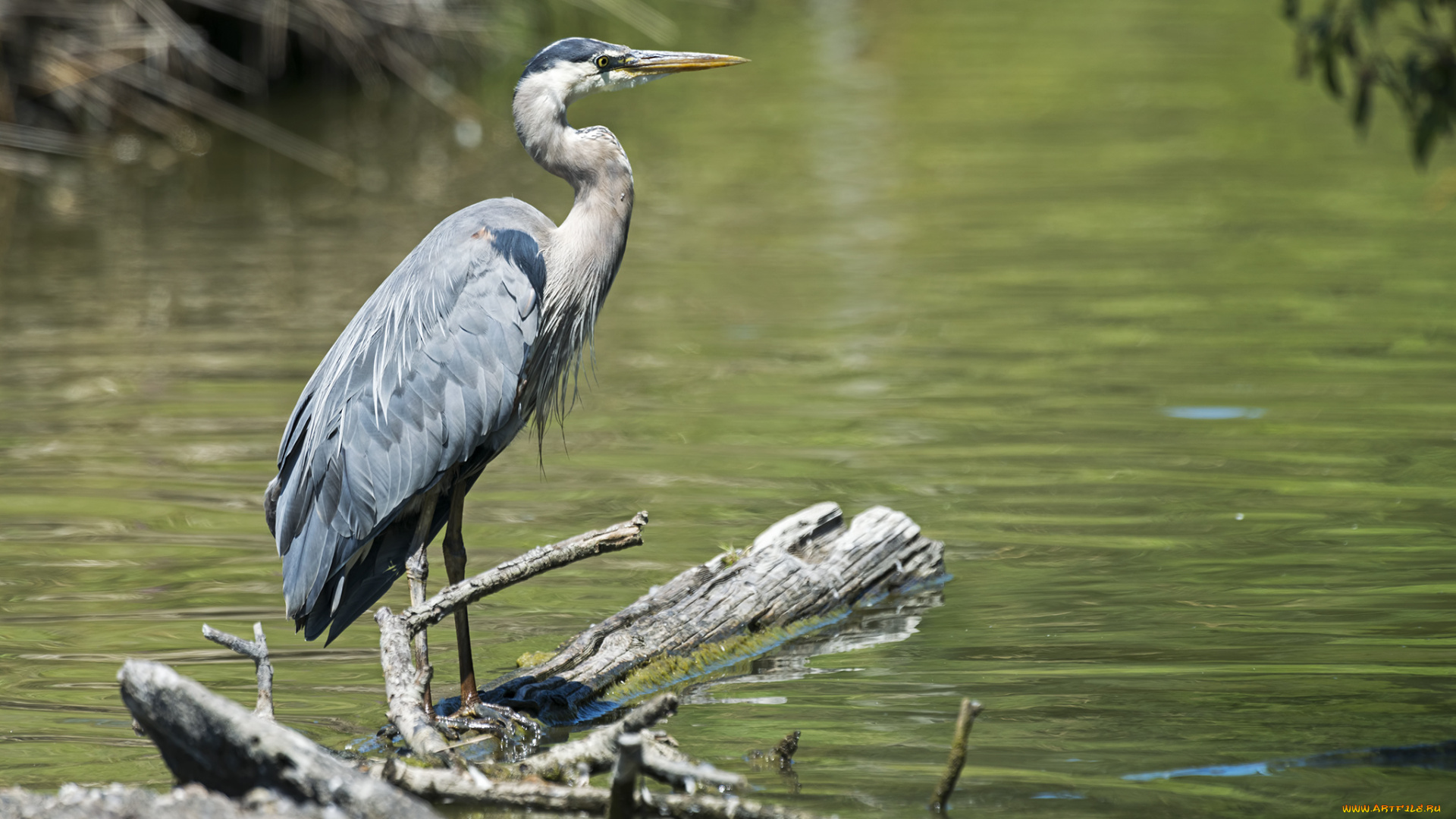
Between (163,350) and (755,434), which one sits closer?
(755,434)

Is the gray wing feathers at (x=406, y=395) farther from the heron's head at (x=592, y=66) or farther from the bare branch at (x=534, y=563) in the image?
the bare branch at (x=534, y=563)

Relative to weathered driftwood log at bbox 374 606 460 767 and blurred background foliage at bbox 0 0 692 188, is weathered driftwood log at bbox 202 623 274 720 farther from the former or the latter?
blurred background foliage at bbox 0 0 692 188

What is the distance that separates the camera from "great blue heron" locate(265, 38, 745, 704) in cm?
506

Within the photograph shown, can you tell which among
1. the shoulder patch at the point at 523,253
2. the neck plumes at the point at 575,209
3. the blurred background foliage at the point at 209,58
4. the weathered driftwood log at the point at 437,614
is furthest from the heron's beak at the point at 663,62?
the blurred background foliage at the point at 209,58

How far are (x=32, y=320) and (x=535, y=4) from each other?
31.6ft

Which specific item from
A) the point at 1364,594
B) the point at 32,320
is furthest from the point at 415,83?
the point at 1364,594

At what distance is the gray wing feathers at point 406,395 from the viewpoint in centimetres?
504

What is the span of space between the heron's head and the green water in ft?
6.24

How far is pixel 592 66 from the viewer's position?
5.44 metres

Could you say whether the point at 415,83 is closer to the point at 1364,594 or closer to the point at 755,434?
the point at 755,434

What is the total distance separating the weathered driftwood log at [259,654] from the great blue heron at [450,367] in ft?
2.35

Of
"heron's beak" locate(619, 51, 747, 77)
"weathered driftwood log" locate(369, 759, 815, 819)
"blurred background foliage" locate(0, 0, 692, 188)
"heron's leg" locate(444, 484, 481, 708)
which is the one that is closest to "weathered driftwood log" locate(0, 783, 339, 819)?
"weathered driftwood log" locate(369, 759, 815, 819)

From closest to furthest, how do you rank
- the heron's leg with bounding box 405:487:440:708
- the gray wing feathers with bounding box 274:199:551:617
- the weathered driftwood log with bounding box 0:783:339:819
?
1. the weathered driftwood log with bounding box 0:783:339:819
2. the heron's leg with bounding box 405:487:440:708
3. the gray wing feathers with bounding box 274:199:551:617

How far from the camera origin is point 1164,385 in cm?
860
